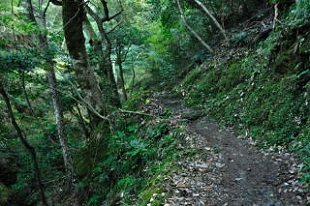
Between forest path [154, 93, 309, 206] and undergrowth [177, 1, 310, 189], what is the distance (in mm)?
354

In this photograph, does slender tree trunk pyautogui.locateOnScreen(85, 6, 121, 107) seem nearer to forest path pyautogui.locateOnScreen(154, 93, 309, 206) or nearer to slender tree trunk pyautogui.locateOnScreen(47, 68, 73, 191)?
slender tree trunk pyautogui.locateOnScreen(47, 68, 73, 191)

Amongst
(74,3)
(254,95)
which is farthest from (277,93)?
(74,3)

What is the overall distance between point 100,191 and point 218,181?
14.1ft

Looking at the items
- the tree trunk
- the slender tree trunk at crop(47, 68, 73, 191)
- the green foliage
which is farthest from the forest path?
the slender tree trunk at crop(47, 68, 73, 191)

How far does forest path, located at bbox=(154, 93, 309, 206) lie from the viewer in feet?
16.7

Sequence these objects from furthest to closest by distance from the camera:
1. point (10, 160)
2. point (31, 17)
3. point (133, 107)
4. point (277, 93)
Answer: point (10, 160) → point (133, 107) → point (31, 17) → point (277, 93)

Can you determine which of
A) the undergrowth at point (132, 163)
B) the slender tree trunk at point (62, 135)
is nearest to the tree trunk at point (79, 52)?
the undergrowth at point (132, 163)

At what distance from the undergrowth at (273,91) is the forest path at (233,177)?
1.16 feet

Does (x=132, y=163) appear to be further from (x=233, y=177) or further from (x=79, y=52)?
(x=79, y=52)

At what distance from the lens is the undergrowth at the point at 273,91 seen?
6.76m

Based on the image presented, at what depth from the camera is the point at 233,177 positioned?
5926 mm

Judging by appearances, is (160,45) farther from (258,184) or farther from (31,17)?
(258,184)

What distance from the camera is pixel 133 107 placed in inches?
472

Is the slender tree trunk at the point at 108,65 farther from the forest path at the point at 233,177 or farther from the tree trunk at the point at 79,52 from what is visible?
the forest path at the point at 233,177
